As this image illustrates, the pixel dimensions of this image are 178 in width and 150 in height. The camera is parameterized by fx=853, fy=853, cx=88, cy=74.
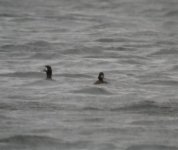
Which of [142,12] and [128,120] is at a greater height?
[142,12]

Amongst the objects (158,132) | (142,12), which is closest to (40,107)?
(158,132)

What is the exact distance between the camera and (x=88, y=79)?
2358 centimetres

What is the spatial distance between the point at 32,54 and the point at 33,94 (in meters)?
7.92

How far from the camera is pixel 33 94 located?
20.9m

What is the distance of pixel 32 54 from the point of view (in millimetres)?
28672

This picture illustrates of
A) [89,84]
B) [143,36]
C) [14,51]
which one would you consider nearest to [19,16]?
[143,36]

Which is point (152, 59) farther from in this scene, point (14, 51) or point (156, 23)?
point (156, 23)

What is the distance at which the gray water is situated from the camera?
1712 centimetres

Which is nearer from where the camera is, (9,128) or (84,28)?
(9,128)

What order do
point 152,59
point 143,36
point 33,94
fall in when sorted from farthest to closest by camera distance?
point 143,36 → point 152,59 → point 33,94

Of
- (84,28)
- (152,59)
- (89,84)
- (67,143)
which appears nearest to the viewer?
(67,143)

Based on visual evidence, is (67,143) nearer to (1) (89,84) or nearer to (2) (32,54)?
(1) (89,84)

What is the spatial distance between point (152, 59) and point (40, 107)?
948 cm

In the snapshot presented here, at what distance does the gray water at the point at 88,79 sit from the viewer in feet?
56.2
